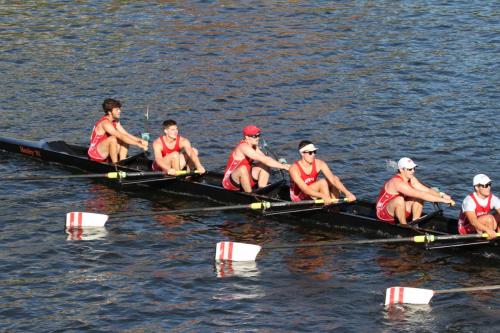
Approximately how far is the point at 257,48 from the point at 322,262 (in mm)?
18553

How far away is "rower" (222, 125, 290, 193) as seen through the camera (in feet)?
83.0

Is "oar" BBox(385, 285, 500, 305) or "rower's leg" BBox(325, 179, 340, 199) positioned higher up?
"rower's leg" BBox(325, 179, 340, 199)

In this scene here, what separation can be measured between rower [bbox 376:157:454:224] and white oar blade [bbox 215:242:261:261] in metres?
3.03

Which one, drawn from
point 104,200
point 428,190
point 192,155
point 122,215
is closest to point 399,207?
point 428,190

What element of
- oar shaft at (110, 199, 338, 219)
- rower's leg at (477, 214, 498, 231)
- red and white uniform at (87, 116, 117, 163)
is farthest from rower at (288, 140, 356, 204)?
red and white uniform at (87, 116, 117, 163)

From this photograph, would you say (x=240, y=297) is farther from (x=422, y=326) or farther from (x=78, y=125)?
(x=78, y=125)

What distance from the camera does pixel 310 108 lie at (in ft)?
111

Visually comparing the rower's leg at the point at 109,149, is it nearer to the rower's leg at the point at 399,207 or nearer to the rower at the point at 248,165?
the rower at the point at 248,165

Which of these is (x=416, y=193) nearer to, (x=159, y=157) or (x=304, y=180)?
(x=304, y=180)

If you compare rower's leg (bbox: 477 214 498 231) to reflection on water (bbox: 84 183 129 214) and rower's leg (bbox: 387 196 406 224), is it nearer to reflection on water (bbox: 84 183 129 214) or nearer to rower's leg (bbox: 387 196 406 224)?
rower's leg (bbox: 387 196 406 224)

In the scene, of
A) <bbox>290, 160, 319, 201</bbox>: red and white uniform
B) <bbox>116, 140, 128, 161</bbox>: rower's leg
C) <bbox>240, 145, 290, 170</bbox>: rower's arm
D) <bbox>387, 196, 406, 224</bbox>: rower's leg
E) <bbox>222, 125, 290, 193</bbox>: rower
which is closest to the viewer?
<bbox>387, 196, 406, 224</bbox>: rower's leg

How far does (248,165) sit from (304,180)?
1.80 metres

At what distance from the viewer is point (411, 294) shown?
20.4 m

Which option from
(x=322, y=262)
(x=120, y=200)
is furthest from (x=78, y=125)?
(x=322, y=262)
